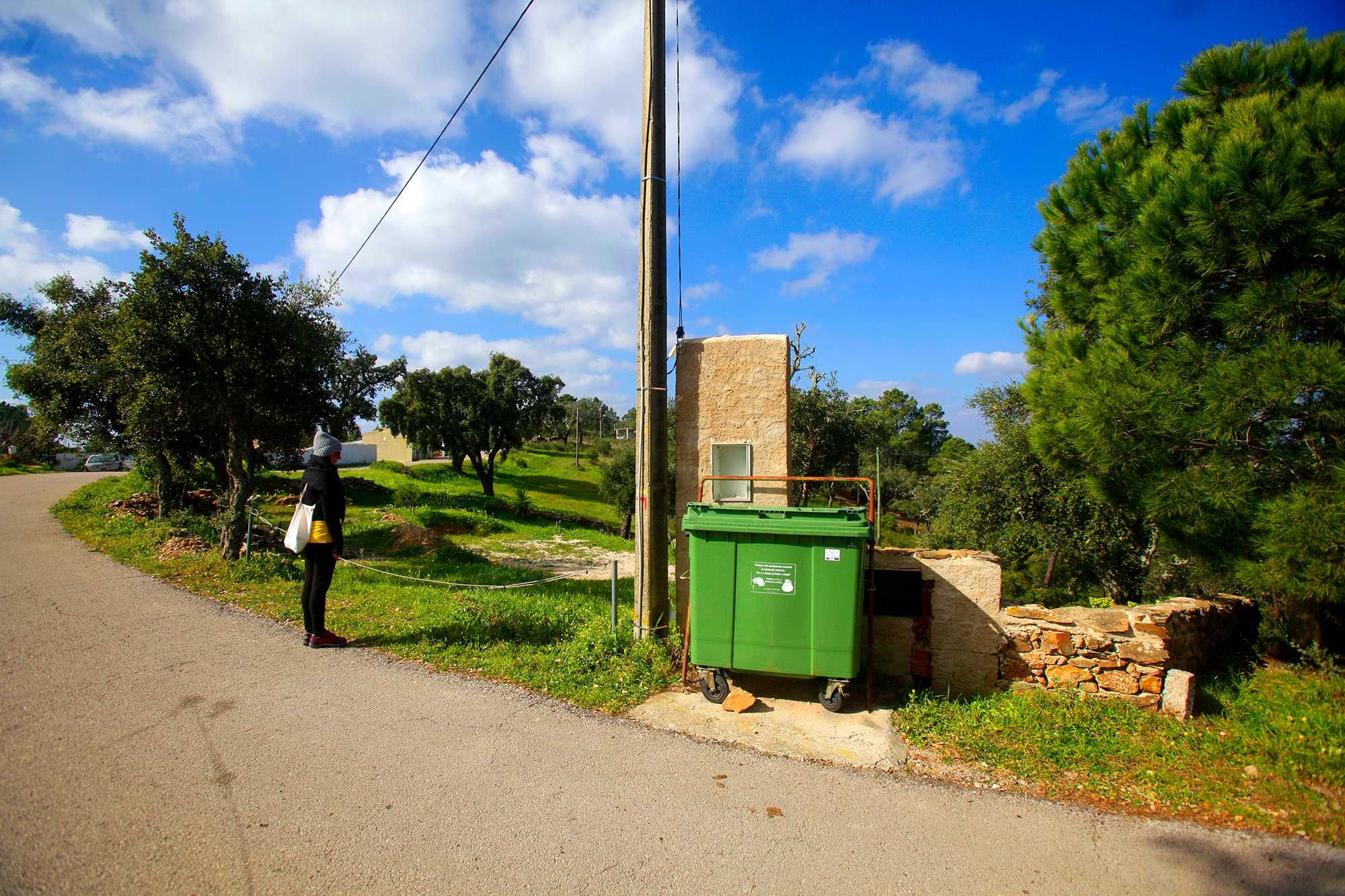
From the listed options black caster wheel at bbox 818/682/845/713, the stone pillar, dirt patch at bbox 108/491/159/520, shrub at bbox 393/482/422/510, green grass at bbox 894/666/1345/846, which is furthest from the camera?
shrub at bbox 393/482/422/510

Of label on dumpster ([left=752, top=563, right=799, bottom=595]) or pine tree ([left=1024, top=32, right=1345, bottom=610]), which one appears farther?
label on dumpster ([left=752, top=563, right=799, bottom=595])

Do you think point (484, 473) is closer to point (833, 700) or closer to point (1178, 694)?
point (833, 700)

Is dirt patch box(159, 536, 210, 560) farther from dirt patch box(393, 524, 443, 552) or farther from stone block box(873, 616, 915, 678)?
stone block box(873, 616, 915, 678)

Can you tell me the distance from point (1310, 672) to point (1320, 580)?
1359mm

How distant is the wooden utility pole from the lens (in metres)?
5.60

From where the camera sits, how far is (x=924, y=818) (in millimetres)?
3328

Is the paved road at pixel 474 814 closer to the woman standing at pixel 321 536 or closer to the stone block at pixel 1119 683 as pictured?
the woman standing at pixel 321 536

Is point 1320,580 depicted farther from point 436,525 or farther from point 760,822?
point 436,525

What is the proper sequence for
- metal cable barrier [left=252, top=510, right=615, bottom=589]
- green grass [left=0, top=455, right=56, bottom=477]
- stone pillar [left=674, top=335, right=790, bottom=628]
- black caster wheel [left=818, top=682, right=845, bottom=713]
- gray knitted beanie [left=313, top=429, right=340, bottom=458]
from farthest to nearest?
green grass [left=0, top=455, right=56, bottom=477] < metal cable barrier [left=252, top=510, right=615, bottom=589] < gray knitted beanie [left=313, top=429, right=340, bottom=458] < stone pillar [left=674, top=335, right=790, bottom=628] < black caster wheel [left=818, top=682, right=845, bottom=713]

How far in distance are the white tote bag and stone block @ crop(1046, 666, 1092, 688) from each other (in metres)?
5.98

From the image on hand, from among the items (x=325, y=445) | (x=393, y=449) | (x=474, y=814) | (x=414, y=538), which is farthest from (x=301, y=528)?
(x=393, y=449)

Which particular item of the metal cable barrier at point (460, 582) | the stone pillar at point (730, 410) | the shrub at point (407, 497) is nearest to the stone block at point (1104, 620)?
the stone pillar at point (730, 410)

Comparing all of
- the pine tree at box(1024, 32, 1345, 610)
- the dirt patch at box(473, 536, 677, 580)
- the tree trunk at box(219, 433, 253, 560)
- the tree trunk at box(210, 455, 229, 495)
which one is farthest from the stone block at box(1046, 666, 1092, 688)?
the tree trunk at box(210, 455, 229, 495)

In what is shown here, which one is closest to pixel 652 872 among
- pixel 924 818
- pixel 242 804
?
pixel 924 818
